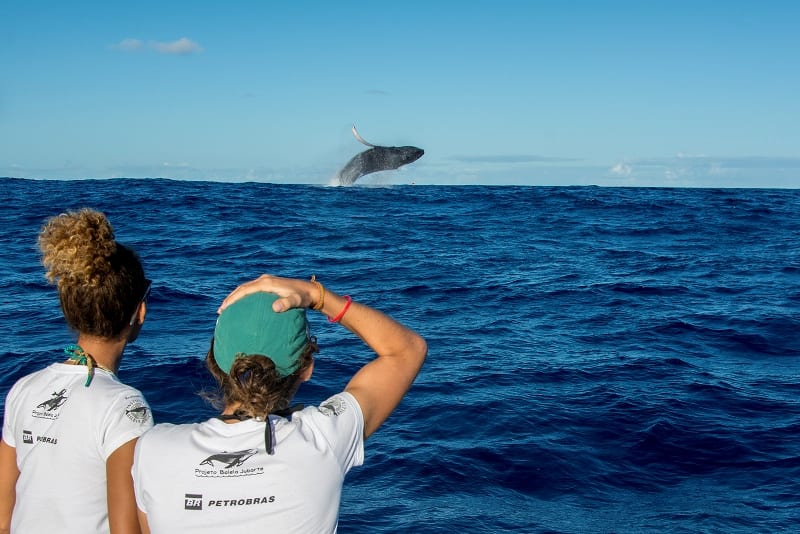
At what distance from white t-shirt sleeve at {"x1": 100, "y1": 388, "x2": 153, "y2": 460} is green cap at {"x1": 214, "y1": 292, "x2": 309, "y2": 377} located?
0.51 metres

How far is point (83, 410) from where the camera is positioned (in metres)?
2.74

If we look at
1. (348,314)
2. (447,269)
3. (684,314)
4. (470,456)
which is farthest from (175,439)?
(447,269)

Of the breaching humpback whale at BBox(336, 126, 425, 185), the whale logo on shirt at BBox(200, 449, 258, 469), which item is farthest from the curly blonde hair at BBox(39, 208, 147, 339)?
the breaching humpback whale at BBox(336, 126, 425, 185)

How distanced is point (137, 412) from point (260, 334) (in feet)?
2.40

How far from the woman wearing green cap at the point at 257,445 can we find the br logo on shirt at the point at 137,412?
325 millimetres

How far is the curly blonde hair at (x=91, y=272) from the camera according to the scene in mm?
2707

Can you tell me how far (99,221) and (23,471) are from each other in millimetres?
1025

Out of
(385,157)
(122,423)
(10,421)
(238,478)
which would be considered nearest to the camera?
(238,478)

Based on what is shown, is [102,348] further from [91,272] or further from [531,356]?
[531,356]


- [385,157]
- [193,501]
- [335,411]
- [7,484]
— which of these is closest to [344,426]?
[335,411]

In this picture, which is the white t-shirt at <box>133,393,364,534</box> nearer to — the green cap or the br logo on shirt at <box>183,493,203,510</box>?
the br logo on shirt at <box>183,493,203,510</box>

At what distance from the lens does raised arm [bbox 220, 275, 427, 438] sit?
268cm

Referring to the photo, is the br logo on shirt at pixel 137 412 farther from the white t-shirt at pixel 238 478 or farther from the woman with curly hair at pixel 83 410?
the white t-shirt at pixel 238 478

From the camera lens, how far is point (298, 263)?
17391mm
